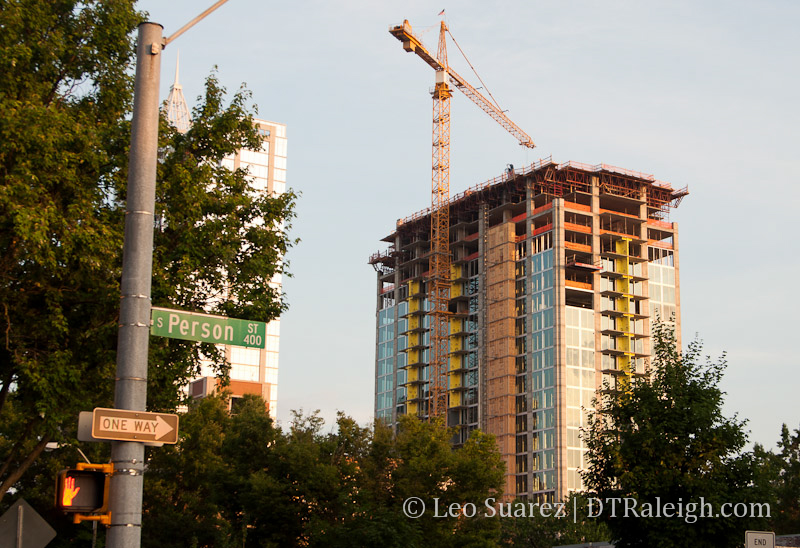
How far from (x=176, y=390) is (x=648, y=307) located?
135529 mm

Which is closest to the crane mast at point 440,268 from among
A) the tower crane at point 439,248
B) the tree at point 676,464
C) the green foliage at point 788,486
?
the tower crane at point 439,248

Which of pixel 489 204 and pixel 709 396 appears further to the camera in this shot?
pixel 489 204

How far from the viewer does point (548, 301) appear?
14662 centimetres

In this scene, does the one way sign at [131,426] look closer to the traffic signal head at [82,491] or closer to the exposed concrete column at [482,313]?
the traffic signal head at [82,491]

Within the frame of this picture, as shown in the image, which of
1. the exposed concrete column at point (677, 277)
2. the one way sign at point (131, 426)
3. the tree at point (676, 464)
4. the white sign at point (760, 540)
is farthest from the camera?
the exposed concrete column at point (677, 277)

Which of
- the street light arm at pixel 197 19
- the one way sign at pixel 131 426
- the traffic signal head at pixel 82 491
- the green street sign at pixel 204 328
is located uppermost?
the street light arm at pixel 197 19

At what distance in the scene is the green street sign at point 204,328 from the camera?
11258 mm

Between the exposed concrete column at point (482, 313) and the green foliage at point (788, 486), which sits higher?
the exposed concrete column at point (482, 313)

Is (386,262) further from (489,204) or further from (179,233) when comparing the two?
(179,233)

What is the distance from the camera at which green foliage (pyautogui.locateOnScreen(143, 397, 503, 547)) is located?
49844 millimetres

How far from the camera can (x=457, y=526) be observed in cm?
5231

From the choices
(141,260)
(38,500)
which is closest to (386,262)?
(38,500)

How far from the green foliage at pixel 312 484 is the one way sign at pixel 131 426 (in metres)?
37.1

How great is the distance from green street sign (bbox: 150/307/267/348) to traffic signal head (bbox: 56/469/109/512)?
171 cm
